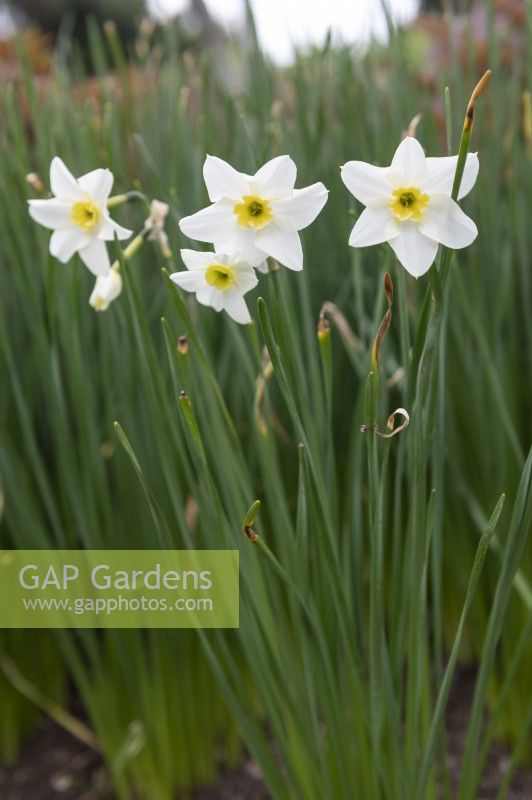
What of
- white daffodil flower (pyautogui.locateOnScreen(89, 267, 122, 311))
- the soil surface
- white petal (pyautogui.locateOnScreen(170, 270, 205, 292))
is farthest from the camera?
the soil surface

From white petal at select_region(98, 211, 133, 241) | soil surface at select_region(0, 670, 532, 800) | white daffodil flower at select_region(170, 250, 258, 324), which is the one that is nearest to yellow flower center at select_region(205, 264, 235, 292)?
white daffodil flower at select_region(170, 250, 258, 324)

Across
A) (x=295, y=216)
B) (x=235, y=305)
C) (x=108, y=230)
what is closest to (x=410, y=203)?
(x=295, y=216)

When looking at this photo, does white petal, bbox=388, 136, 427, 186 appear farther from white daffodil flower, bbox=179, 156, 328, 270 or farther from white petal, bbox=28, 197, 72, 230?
white petal, bbox=28, 197, 72, 230

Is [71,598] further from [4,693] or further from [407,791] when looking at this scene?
[407,791]

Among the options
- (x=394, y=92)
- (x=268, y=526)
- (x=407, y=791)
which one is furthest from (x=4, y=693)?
(x=394, y=92)

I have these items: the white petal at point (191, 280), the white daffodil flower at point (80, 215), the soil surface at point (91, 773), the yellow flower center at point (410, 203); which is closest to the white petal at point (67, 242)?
the white daffodil flower at point (80, 215)

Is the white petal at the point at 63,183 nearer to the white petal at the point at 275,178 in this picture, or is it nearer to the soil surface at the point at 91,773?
the white petal at the point at 275,178
